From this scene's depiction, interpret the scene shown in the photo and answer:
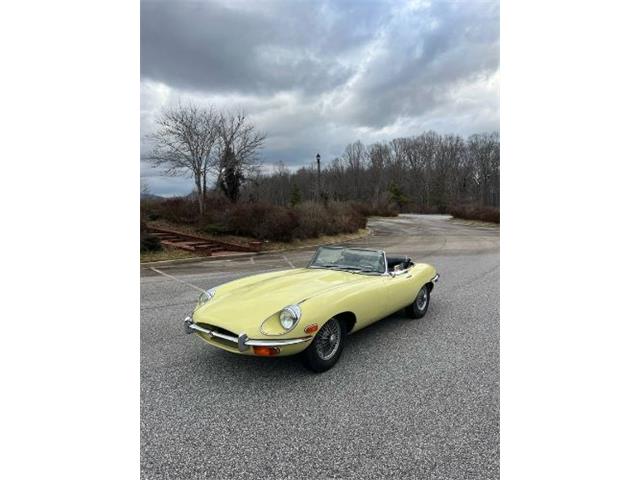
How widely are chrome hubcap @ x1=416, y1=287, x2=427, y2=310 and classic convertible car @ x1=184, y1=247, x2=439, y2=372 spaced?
0.14 m

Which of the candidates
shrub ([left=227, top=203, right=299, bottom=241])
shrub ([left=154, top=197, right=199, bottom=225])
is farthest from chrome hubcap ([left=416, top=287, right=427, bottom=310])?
shrub ([left=154, top=197, right=199, bottom=225])

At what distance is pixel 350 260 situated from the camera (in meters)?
4.48

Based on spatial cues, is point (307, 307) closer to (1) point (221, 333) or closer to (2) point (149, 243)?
(1) point (221, 333)

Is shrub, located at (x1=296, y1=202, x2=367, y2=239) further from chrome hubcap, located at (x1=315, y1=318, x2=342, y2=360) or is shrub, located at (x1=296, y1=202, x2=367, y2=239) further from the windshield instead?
chrome hubcap, located at (x1=315, y1=318, x2=342, y2=360)

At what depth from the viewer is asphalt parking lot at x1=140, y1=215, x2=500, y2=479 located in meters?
2.02

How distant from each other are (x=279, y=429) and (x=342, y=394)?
0.64 m

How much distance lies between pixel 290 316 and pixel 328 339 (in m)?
0.54

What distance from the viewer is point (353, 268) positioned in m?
4.31

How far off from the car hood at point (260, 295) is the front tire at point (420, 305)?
42.1 inches

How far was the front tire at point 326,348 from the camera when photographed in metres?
3.02

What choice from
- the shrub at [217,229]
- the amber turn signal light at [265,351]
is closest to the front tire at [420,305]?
the amber turn signal light at [265,351]

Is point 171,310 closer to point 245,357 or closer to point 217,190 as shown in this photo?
point 245,357

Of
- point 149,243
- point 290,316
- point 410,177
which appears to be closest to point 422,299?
point 290,316

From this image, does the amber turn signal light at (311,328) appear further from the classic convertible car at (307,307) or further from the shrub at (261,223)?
the shrub at (261,223)
